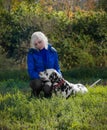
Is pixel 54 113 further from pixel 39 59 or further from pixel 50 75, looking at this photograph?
pixel 39 59

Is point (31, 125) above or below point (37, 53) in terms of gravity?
below

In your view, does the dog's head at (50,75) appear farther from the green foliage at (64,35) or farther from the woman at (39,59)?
the green foliage at (64,35)

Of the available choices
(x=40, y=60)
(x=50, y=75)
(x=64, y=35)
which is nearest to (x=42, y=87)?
(x=50, y=75)

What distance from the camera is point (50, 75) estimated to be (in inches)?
343

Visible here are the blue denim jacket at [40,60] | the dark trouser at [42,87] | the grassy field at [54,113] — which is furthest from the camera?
the blue denim jacket at [40,60]

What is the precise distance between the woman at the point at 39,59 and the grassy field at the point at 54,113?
0.26 metres

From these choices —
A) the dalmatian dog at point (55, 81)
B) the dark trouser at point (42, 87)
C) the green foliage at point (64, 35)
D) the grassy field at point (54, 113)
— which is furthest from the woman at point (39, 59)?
the green foliage at point (64, 35)

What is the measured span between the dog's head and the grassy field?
373 millimetres

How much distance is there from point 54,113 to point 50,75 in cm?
144

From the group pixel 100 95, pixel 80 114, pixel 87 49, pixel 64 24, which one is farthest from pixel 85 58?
pixel 80 114

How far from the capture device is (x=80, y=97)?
8797mm

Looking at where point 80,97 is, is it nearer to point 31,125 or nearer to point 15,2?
point 31,125

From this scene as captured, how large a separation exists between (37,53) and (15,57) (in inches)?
334

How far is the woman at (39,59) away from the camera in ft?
28.6
